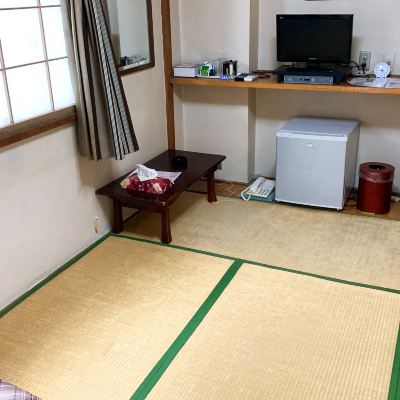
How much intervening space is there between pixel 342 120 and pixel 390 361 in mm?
2160

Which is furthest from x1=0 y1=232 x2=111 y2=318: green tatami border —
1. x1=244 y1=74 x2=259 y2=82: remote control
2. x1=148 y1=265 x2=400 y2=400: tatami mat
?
x1=244 y1=74 x2=259 y2=82: remote control

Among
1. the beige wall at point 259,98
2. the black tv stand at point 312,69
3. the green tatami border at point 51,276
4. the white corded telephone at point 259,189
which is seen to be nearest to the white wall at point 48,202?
the green tatami border at point 51,276

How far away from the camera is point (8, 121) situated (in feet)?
8.50

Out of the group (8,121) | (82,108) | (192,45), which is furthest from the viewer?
(192,45)

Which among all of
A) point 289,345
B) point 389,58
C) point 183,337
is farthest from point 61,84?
point 389,58

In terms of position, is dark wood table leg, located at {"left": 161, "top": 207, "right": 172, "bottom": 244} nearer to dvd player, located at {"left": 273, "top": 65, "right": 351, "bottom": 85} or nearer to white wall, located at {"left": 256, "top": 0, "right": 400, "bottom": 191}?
dvd player, located at {"left": 273, "top": 65, "right": 351, "bottom": 85}

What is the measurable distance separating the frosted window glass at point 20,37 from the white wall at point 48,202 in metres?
0.43

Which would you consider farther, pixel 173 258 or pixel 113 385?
pixel 173 258

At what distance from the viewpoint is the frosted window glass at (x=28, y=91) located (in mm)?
2635

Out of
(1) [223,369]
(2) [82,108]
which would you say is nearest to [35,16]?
(2) [82,108]

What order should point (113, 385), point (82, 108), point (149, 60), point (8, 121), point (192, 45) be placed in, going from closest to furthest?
point (113, 385), point (8, 121), point (82, 108), point (149, 60), point (192, 45)

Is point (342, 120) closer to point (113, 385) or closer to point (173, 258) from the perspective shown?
point (173, 258)

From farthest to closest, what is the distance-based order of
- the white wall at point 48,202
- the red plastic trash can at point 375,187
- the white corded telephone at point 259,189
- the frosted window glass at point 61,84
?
1. the white corded telephone at point 259,189
2. the red plastic trash can at point 375,187
3. the frosted window glass at point 61,84
4. the white wall at point 48,202

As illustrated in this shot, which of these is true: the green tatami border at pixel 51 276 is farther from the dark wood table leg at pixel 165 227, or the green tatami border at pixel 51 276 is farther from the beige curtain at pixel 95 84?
the beige curtain at pixel 95 84
